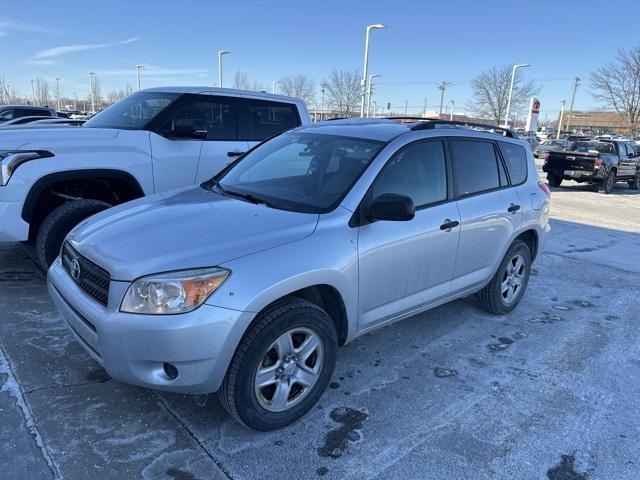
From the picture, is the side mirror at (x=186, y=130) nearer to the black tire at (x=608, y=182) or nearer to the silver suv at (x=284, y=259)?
the silver suv at (x=284, y=259)

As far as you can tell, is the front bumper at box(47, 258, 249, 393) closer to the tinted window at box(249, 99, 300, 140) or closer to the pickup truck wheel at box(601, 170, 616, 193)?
the tinted window at box(249, 99, 300, 140)

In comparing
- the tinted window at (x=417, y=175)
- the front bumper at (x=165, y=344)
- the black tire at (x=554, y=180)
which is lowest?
the black tire at (x=554, y=180)

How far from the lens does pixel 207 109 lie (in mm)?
5578

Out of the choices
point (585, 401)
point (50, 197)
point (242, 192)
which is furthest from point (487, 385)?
point (50, 197)

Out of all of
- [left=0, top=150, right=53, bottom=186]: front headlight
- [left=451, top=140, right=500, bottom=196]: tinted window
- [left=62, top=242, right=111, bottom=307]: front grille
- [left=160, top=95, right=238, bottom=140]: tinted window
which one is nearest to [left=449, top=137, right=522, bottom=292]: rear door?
[left=451, top=140, right=500, bottom=196]: tinted window

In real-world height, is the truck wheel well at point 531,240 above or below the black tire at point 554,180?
above

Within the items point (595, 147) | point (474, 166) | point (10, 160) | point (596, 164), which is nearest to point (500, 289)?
point (474, 166)

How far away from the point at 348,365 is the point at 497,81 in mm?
50969

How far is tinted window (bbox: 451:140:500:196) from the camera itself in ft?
13.1

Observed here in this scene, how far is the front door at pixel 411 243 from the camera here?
3186 mm

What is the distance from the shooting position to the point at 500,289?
4.63 meters

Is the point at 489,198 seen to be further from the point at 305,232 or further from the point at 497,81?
the point at 497,81

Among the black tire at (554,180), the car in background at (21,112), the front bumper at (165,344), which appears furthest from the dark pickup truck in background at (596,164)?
the car in background at (21,112)

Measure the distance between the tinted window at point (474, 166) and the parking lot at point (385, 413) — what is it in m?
1.27
